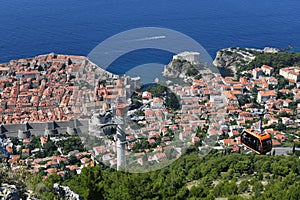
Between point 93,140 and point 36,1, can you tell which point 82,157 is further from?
point 36,1

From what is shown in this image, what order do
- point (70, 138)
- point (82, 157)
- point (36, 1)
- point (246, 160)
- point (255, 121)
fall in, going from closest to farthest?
1. point (246, 160)
2. point (82, 157)
3. point (70, 138)
4. point (255, 121)
5. point (36, 1)

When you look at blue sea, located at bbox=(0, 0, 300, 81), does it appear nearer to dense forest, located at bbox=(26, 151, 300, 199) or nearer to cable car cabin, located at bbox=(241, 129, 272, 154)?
dense forest, located at bbox=(26, 151, 300, 199)

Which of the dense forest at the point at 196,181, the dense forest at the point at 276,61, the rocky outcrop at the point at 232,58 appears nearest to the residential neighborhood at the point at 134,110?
the dense forest at the point at 196,181

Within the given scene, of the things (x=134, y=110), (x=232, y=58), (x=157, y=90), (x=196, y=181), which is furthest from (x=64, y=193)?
(x=232, y=58)

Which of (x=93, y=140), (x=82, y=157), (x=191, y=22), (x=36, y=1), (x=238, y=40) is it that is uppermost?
(x=36, y=1)

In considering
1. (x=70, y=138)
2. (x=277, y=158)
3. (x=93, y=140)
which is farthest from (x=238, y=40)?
(x=93, y=140)

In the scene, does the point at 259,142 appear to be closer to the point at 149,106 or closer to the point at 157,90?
the point at 157,90

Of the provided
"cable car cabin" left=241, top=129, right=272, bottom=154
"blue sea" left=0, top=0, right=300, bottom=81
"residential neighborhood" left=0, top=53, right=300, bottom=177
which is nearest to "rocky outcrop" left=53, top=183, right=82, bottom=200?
"residential neighborhood" left=0, top=53, right=300, bottom=177
